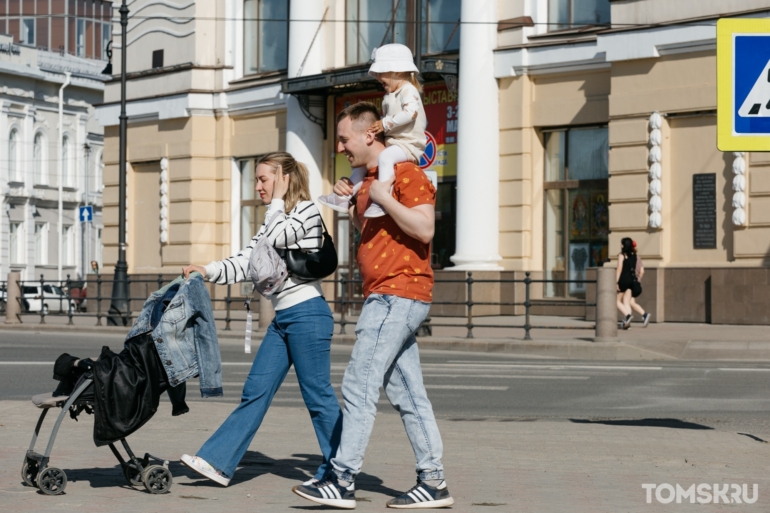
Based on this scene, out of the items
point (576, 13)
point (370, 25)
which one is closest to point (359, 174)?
point (576, 13)

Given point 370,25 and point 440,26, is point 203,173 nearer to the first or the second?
point 370,25

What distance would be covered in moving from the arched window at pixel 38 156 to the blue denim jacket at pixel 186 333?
58740 millimetres

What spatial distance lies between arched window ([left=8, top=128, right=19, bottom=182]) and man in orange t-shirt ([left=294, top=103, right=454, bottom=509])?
190 ft

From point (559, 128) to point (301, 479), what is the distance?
20.1 meters

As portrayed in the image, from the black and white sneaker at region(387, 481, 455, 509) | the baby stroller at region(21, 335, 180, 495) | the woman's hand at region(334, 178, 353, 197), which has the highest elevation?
the woman's hand at region(334, 178, 353, 197)

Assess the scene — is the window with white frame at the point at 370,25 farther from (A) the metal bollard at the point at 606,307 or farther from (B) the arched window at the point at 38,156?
(B) the arched window at the point at 38,156

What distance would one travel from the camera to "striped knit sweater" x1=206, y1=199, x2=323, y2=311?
6910 mm

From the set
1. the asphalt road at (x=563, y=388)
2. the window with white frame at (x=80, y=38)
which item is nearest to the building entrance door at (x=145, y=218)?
the asphalt road at (x=563, y=388)

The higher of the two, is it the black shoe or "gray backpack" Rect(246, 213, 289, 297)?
"gray backpack" Rect(246, 213, 289, 297)

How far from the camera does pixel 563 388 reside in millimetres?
13773

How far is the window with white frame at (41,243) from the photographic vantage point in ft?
208

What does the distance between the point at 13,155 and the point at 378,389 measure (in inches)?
2301

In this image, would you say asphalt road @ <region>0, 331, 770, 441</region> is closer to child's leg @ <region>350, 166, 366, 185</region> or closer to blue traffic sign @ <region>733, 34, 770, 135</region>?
blue traffic sign @ <region>733, 34, 770, 135</region>

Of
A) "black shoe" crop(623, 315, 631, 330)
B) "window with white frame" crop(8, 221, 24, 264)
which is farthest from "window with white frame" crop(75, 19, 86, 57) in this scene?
"black shoe" crop(623, 315, 631, 330)
